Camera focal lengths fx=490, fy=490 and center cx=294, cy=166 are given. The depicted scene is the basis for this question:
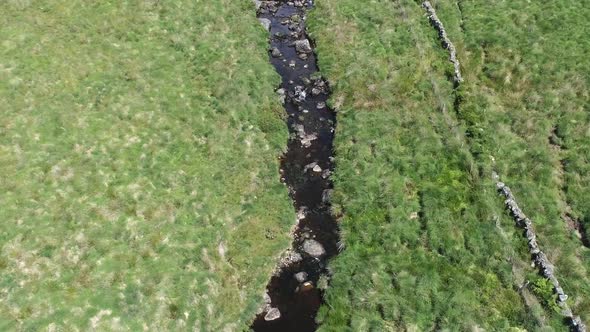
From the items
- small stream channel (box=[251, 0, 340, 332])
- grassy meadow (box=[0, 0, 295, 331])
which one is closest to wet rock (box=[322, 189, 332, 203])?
small stream channel (box=[251, 0, 340, 332])

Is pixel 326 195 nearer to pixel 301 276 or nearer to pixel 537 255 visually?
pixel 301 276

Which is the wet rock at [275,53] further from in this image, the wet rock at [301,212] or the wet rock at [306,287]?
the wet rock at [306,287]

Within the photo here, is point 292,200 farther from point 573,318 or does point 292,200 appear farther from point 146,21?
point 146,21

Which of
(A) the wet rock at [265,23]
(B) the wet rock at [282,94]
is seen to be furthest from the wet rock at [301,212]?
(A) the wet rock at [265,23]

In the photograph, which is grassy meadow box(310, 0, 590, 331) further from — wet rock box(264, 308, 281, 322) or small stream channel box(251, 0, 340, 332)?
wet rock box(264, 308, 281, 322)

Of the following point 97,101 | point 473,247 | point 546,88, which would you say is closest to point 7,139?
point 97,101

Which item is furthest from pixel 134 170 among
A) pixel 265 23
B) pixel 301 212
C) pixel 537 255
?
pixel 537 255
